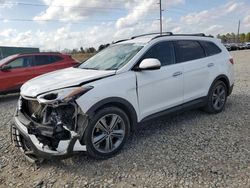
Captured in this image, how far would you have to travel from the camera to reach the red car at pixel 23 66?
7.82 m

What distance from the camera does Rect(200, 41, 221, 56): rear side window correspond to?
16.3 ft

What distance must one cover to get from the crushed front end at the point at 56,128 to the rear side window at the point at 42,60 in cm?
593

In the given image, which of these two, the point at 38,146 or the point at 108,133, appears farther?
the point at 108,133

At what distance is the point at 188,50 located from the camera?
15.1 feet

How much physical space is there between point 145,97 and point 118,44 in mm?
1480

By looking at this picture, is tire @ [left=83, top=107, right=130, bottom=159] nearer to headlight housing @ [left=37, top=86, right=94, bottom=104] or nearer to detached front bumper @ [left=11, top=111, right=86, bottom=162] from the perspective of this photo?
detached front bumper @ [left=11, top=111, right=86, bottom=162]

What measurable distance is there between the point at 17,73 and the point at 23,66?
0.39 metres

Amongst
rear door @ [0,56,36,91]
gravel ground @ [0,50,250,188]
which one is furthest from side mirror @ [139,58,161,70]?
rear door @ [0,56,36,91]

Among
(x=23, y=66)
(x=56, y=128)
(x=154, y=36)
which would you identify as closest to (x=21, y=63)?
(x=23, y=66)

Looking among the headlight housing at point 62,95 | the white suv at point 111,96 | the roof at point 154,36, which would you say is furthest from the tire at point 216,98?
the headlight housing at point 62,95

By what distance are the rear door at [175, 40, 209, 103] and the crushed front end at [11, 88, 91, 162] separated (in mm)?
2165

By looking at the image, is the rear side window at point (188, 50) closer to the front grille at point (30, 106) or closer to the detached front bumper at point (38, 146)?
the detached front bumper at point (38, 146)

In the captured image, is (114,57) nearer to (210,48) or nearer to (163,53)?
(163,53)

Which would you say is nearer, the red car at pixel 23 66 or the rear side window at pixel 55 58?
the red car at pixel 23 66
